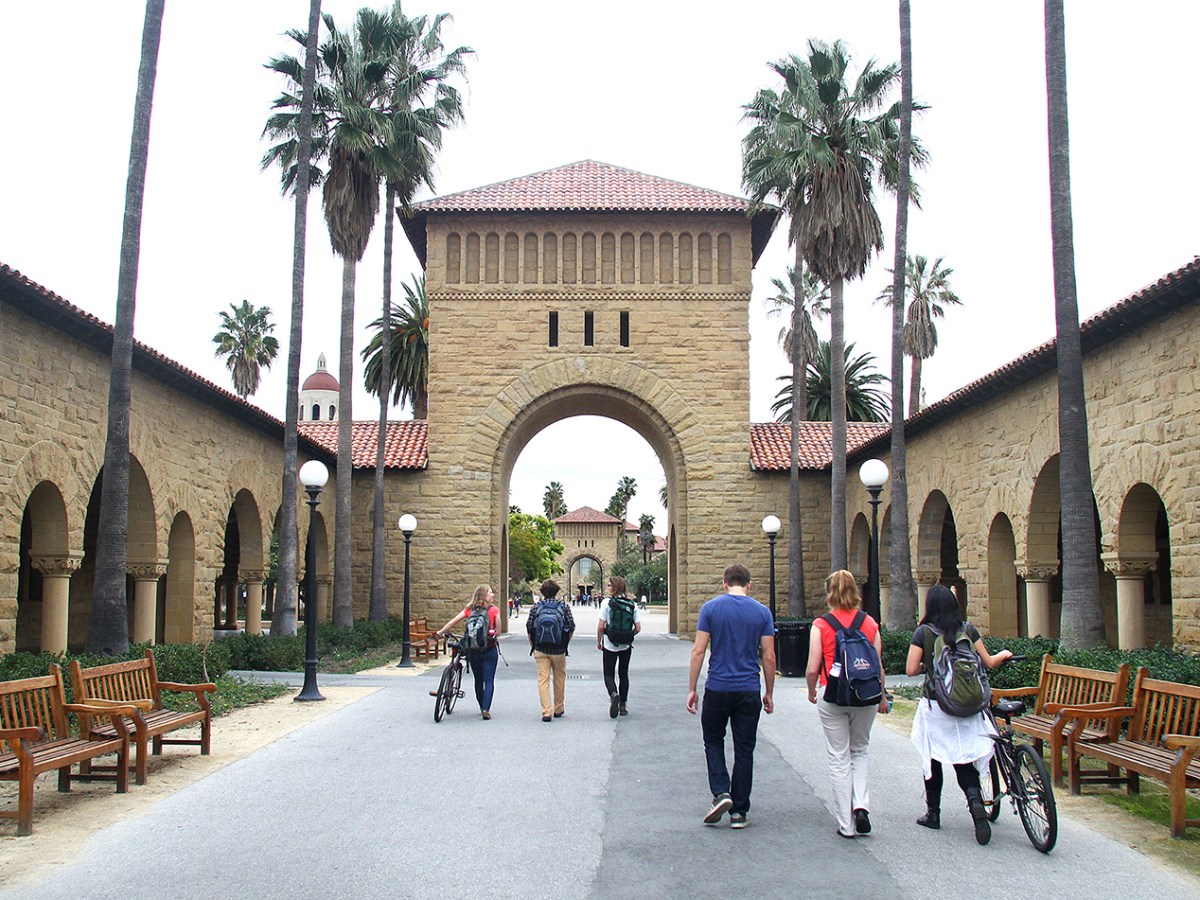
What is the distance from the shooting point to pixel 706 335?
29266 millimetres

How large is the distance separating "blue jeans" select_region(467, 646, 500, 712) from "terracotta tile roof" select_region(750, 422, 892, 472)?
1746 cm

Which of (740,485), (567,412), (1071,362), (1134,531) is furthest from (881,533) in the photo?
(1071,362)

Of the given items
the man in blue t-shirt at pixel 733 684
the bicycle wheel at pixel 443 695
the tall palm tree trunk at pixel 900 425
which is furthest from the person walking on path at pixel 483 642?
the tall palm tree trunk at pixel 900 425

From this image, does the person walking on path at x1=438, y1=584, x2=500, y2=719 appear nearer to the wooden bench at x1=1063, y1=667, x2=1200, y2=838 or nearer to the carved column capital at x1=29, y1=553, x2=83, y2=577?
the carved column capital at x1=29, y1=553, x2=83, y2=577

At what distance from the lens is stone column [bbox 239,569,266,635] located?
78.5ft

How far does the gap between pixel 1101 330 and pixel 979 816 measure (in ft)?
30.8

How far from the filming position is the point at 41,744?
299 inches

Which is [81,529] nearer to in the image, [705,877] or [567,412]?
[705,877]

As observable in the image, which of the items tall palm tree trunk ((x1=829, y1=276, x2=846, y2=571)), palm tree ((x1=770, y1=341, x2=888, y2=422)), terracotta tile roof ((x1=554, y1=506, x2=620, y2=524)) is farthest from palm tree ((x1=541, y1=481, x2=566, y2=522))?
tall palm tree trunk ((x1=829, y1=276, x2=846, y2=571))

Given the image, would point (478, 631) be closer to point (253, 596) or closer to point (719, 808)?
point (719, 808)

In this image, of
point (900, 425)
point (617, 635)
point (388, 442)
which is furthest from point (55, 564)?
point (388, 442)

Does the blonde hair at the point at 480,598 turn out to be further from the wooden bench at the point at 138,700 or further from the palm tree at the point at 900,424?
the palm tree at the point at 900,424

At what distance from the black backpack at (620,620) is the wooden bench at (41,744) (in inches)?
212

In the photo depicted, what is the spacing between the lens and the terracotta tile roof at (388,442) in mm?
29016
